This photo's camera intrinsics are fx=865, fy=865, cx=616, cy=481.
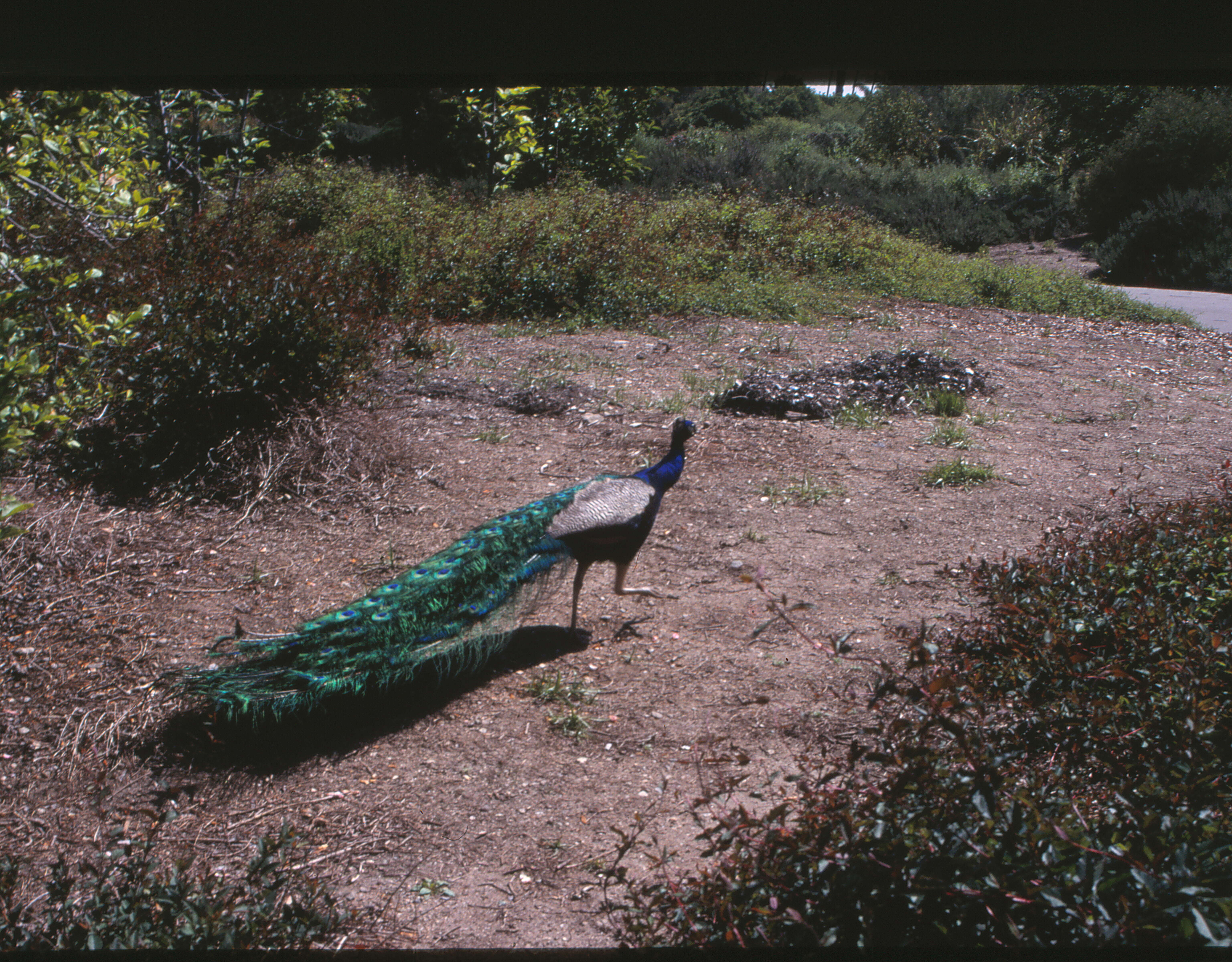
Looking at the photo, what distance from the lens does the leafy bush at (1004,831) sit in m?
1.68

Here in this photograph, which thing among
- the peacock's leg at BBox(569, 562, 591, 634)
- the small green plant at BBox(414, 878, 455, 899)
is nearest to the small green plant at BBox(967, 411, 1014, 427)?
the peacock's leg at BBox(569, 562, 591, 634)

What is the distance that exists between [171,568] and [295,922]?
3012 mm

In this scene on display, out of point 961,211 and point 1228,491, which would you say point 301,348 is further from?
point 961,211

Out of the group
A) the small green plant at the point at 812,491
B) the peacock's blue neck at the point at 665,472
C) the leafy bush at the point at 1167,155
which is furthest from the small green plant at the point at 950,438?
the leafy bush at the point at 1167,155

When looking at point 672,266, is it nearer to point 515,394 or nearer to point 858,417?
point 515,394

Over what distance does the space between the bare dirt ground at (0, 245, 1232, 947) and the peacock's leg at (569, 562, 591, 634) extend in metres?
0.10

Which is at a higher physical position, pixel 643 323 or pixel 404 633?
pixel 643 323

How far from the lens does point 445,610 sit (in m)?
3.67

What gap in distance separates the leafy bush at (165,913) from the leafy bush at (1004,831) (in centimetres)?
86

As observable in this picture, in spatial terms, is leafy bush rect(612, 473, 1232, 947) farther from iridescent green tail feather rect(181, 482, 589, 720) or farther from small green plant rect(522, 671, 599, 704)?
iridescent green tail feather rect(181, 482, 589, 720)

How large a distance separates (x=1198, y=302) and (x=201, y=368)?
15841mm

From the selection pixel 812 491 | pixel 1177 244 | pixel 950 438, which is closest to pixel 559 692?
pixel 812 491

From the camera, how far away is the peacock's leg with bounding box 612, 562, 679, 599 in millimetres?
Answer: 4430

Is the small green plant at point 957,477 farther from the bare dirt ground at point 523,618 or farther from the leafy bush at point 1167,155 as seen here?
the leafy bush at point 1167,155
